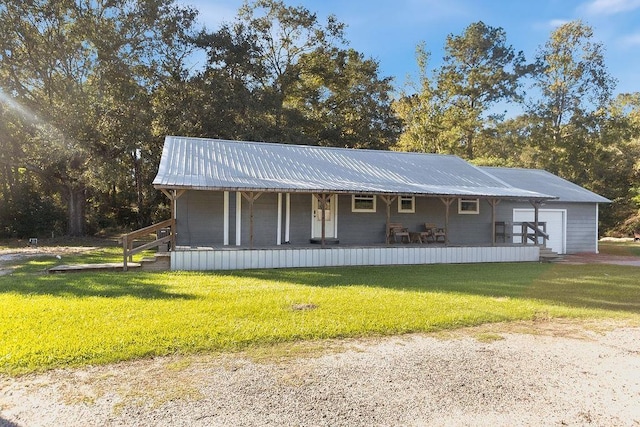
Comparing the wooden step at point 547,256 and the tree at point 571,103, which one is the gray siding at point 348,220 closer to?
the wooden step at point 547,256

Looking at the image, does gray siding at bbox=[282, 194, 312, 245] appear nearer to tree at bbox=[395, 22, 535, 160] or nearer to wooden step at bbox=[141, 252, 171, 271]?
wooden step at bbox=[141, 252, 171, 271]

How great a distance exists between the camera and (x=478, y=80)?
30453mm

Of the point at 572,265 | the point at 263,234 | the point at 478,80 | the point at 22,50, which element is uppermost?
the point at 478,80

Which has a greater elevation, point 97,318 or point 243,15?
point 243,15

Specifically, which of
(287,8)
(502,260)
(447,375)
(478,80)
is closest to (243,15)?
(287,8)

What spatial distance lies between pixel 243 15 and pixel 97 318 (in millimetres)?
26254

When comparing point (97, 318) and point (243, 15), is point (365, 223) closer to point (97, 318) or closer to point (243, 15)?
point (97, 318)

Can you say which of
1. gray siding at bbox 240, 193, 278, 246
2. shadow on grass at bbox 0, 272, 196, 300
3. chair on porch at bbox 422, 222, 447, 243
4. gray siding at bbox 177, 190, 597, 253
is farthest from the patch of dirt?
chair on porch at bbox 422, 222, 447, 243

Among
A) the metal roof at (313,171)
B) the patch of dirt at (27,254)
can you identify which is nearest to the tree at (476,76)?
the metal roof at (313,171)

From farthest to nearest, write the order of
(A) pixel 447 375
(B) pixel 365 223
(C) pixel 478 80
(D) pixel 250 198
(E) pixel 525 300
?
(C) pixel 478 80
(B) pixel 365 223
(D) pixel 250 198
(E) pixel 525 300
(A) pixel 447 375

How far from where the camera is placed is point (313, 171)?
13711 millimetres

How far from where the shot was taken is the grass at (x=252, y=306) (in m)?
4.67

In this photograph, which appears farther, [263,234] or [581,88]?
[581,88]

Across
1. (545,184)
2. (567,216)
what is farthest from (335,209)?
(545,184)
